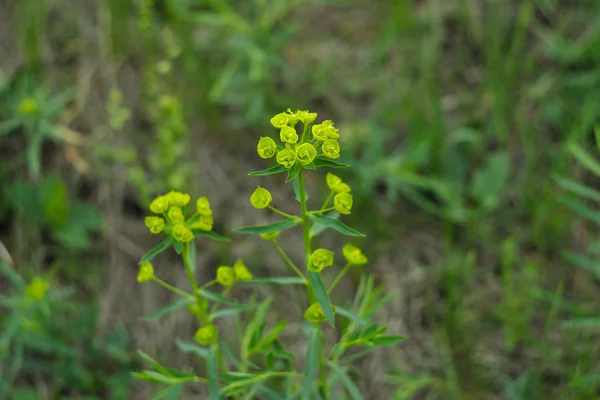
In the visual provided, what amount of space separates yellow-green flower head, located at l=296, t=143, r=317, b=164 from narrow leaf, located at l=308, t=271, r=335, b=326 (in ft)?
0.87

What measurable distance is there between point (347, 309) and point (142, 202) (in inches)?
47.3

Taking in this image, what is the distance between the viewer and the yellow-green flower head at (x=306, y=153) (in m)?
1.23

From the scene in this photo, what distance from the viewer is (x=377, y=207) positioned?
252 cm

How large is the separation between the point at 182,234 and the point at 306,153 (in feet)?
1.14

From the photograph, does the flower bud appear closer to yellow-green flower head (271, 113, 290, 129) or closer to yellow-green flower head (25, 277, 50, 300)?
yellow-green flower head (271, 113, 290, 129)

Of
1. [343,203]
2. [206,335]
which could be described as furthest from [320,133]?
[206,335]

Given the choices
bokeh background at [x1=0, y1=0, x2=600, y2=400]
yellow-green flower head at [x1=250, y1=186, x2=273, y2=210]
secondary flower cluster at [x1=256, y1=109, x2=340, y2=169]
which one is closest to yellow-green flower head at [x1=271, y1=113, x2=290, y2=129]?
secondary flower cluster at [x1=256, y1=109, x2=340, y2=169]

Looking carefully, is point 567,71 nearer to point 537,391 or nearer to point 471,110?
point 471,110

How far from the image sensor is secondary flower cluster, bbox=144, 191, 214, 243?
140cm

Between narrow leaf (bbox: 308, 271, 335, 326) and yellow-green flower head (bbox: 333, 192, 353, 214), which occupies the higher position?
yellow-green flower head (bbox: 333, 192, 353, 214)

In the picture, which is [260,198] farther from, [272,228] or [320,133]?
[320,133]

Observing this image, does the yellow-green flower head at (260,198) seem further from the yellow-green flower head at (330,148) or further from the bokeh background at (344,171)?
the bokeh background at (344,171)

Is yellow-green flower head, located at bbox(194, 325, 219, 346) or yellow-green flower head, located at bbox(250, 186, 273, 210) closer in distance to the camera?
yellow-green flower head, located at bbox(250, 186, 273, 210)

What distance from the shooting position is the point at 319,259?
53.3 inches
